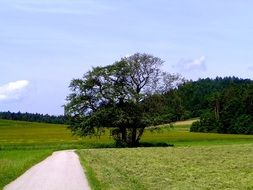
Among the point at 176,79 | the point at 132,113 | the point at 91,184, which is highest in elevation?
the point at 176,79

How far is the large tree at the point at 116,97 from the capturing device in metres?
76.7

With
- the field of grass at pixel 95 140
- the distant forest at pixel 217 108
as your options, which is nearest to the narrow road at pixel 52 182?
the field of grass at pixel 95 140

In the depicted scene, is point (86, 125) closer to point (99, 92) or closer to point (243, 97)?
point (99, 92)

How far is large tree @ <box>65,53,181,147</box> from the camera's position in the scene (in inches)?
3019

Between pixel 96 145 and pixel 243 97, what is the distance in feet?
248

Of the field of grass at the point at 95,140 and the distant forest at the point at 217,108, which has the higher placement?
the distant forest at the point at 217,108

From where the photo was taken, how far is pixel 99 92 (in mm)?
77875

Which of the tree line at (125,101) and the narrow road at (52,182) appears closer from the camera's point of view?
the narrow road at (52,182)

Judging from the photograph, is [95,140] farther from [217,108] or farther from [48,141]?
[217,108]

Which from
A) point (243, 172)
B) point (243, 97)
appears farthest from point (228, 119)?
point (243, 172)

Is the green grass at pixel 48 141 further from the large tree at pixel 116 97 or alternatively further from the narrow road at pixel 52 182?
the narrow road at pixel 52 182

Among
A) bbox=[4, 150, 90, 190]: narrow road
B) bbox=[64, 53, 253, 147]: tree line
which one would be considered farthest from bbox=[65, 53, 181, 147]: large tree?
bbox=[4, 150, 90, 190]: narrow road

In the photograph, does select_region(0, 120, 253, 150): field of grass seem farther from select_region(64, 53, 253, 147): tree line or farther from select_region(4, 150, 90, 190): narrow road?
select_region(4, 150, 90, 190): narrow road

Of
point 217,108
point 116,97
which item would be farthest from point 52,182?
point 217,108
